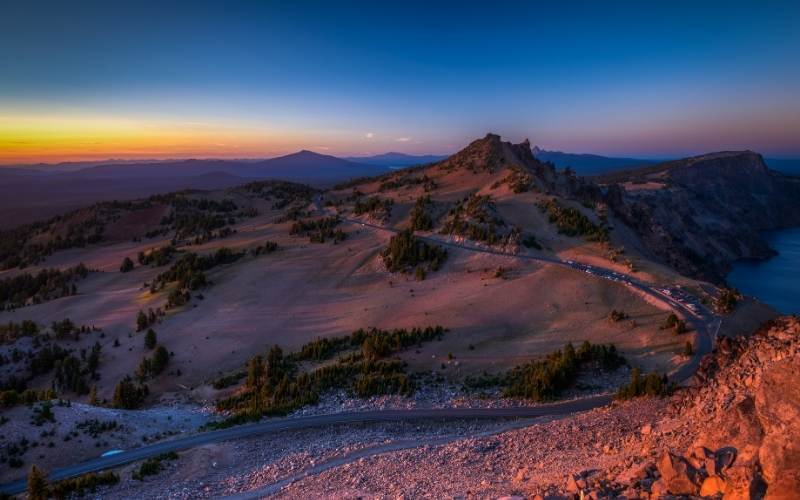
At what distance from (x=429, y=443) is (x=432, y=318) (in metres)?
14.0

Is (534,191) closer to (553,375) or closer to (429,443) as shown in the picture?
(553,375)

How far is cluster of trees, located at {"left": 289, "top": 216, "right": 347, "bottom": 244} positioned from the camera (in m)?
46.2

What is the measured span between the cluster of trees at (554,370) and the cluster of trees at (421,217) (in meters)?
24.5

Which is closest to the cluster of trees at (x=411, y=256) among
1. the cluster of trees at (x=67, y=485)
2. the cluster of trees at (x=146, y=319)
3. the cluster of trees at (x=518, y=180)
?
the cluster of trees at (x=518, y=180)

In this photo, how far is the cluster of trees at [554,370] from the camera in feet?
59.9

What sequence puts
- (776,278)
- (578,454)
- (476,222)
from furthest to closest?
(776,278), (476,222), (578,454)

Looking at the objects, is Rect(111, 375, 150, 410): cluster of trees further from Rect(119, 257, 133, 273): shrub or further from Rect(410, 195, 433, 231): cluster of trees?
Rect(119, 257, 133, 273): shrub

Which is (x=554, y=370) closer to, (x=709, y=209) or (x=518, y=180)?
(x=518, y=180)

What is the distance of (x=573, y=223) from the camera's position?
39500mm

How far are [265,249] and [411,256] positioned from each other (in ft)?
Answer: 53.2

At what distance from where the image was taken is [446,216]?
151 feet

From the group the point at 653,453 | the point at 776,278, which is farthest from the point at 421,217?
the point at 776,278

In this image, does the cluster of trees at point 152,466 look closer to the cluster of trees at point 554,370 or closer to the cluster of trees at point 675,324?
the cluster of trees at point 554,370

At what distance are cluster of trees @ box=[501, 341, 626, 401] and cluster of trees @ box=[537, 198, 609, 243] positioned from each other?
58.4 ft
